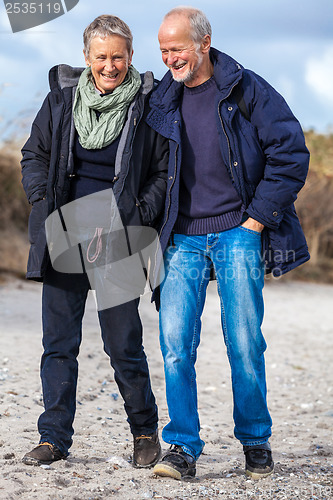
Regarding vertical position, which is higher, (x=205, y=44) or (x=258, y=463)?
(x=205, y=44)

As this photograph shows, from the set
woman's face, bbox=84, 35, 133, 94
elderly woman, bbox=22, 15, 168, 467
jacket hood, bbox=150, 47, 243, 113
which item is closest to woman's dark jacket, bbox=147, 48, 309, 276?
jacket hood, bbox=150, 47, 243, 113

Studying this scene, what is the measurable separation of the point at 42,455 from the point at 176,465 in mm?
653

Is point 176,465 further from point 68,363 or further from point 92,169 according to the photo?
point 92,169

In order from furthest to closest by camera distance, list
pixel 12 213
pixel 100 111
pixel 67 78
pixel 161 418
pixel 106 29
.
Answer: pixel 12 213 → pixel 161 418 → pixel 67 78 → pixel 100 111 → pixel 106 29

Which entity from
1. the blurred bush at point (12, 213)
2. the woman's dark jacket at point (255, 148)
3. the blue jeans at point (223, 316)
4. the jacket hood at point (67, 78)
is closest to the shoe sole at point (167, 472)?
the blue jeans at point (223, 316)

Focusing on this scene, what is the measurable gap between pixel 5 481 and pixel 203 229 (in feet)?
4.89

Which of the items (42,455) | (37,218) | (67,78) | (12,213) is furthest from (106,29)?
(12,213)

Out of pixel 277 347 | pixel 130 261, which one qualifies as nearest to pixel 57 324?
pixel 130 261

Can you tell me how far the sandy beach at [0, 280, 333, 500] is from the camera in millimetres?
3232

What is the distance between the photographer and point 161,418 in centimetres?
498

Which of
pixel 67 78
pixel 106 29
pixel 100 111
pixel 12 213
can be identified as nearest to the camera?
pixel 106 29

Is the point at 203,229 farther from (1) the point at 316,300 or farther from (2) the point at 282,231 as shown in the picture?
(1) the point at 316,300

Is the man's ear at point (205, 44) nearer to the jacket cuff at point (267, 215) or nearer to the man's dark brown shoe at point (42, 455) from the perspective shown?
the jacket cuff at point (267, 215)

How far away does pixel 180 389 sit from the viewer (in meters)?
3.38
